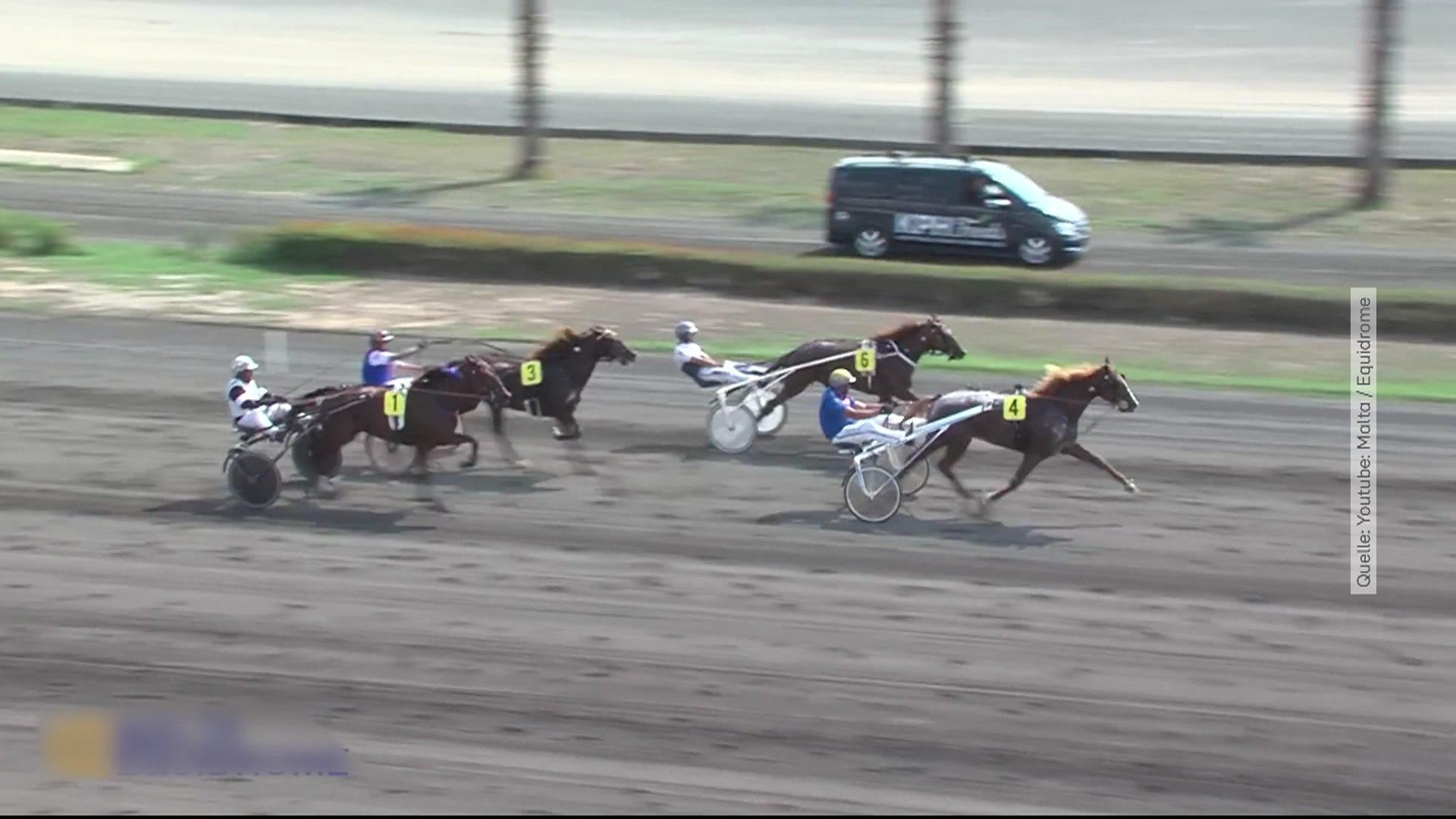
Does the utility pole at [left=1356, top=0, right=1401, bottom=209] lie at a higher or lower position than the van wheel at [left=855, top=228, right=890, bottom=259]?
higher

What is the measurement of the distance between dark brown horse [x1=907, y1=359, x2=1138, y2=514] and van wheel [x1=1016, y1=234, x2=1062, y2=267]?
12935mm

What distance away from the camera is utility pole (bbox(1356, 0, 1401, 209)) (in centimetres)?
3106

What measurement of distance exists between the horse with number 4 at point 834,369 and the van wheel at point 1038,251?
439 inches

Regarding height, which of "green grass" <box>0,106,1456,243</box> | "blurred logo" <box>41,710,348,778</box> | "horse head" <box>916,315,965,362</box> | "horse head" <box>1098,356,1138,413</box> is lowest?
"blurred logo" <box>41,710,348,778</box>

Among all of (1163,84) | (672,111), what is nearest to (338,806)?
(672,111)

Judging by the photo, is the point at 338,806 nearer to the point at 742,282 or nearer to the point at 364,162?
the point at 742,282

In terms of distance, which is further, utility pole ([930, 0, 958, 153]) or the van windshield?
utility pole ([930, 0, 958, 153])

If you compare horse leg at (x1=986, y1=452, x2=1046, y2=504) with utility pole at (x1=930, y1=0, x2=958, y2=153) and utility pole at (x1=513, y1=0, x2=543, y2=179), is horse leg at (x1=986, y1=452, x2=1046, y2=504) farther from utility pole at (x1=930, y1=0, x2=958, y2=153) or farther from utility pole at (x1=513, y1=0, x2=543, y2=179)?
utility pole at (x1=513, y1=0, x2=543, y2=179)

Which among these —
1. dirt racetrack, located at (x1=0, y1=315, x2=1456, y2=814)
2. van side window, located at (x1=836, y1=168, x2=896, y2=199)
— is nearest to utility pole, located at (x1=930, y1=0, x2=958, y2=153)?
van side window, located at (x1=836, y1=168, x2=896, y2=199)

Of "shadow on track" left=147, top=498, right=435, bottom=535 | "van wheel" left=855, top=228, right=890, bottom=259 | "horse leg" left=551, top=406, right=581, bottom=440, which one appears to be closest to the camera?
"shadow on track" left=147, top=498, right=435, bottom=535

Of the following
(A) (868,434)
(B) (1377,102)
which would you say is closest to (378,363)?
(A) (868,434)

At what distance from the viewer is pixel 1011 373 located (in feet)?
62.1

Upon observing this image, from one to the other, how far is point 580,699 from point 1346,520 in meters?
6.72

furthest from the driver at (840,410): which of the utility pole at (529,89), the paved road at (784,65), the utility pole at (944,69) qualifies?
the paved road at (784,65)
